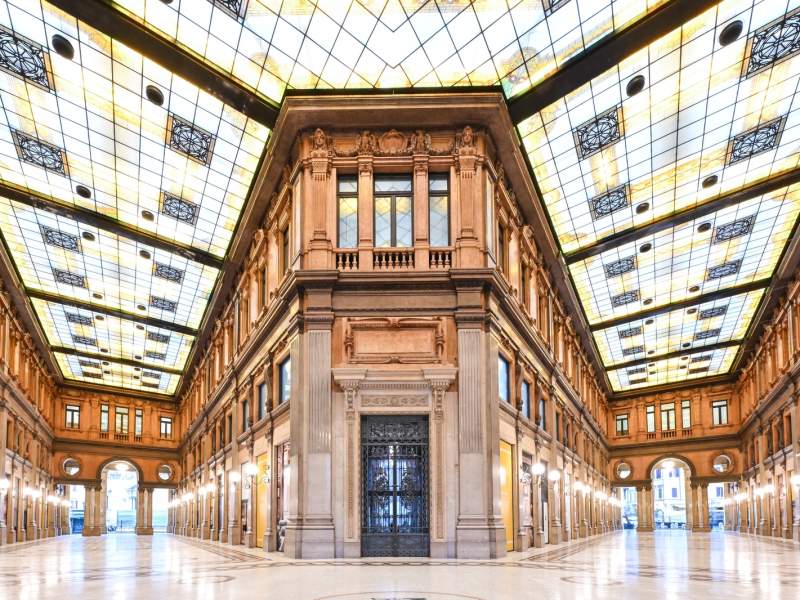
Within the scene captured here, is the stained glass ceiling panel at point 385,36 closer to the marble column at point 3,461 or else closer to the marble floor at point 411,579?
the marble floor at point 411,579

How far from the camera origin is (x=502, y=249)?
25234 millimetres

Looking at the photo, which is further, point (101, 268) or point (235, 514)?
point (101, 268)

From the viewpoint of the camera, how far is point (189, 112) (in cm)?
2270

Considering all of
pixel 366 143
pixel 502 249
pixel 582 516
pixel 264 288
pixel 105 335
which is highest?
pixel 366 143

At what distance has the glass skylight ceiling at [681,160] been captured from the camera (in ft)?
67.8

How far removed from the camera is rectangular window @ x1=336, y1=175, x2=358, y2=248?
21.9 m

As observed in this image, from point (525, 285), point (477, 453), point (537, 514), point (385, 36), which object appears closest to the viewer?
point (385, 36)

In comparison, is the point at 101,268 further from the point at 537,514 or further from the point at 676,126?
the point at 676,126

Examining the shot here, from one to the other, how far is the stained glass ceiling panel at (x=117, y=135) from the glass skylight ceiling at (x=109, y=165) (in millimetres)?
38

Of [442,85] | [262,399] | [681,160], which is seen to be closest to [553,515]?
[262,399]

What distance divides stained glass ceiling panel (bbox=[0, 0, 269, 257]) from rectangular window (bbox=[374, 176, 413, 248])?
4.16m

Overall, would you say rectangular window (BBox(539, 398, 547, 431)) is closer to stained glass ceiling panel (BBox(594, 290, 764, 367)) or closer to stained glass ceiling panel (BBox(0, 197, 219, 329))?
stained glass ceiling panel (BBox(594, 290, 764, 367))

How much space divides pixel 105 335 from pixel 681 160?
3240 cm

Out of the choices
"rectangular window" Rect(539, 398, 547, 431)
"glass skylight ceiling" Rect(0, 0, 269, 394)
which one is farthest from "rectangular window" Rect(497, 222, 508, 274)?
"glass skylight ceiling" Rect(0, 0, 269, 394)
